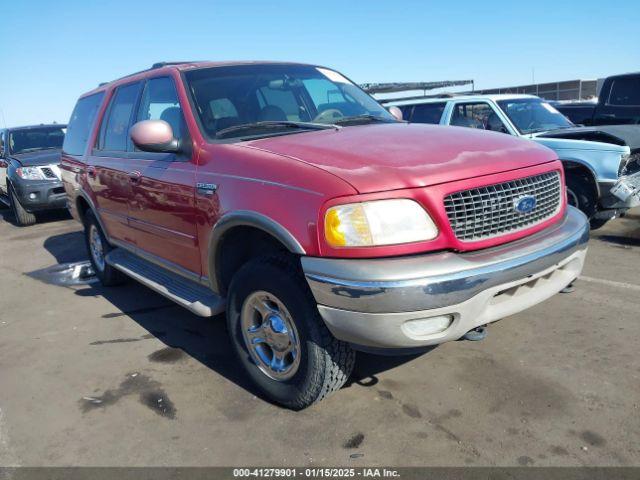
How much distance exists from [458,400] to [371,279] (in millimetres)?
1105

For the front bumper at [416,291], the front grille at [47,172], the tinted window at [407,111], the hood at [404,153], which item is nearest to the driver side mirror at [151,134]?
the hood at [404,153]

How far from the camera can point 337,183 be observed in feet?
7.82

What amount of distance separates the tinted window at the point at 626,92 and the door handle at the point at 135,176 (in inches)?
305

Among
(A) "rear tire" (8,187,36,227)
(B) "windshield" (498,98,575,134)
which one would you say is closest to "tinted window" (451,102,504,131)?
(B) "windshield" (498,98,575,134)

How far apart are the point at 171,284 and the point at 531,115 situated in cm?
574

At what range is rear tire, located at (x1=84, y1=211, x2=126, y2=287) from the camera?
516 cm

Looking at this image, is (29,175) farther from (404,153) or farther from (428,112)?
(404,153)

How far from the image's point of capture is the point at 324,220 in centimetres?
238

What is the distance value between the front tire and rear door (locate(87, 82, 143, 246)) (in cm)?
165

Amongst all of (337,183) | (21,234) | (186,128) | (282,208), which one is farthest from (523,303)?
(21,234)

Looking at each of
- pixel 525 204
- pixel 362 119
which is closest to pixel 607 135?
pixel 362 119

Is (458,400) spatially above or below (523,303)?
below

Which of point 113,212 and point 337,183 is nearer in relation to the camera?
point 337,183

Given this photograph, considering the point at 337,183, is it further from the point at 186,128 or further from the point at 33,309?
the point at 33,309
